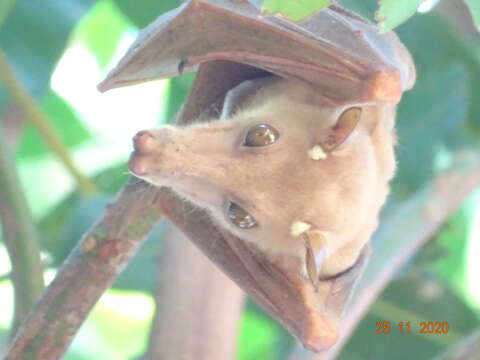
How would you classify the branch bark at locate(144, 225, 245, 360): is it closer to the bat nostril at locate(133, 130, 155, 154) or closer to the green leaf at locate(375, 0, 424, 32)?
the bat nostril at locate(133, 130, 155, 154)

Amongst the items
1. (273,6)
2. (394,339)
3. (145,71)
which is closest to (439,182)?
(394,339)

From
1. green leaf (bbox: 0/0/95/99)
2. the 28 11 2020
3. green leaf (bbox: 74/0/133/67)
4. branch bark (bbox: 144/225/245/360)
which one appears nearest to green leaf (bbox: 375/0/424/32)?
branch bark (bbox: 144/225/245/360)

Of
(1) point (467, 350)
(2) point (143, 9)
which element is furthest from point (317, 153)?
(2) point (143, 9)

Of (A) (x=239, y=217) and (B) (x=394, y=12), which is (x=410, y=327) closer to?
(A) (x=239, y=217)

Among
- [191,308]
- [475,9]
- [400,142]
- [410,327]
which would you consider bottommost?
[410,327]

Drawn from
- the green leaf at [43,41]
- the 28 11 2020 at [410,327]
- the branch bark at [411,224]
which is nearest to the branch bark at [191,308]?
the branch bark at [411,224]
